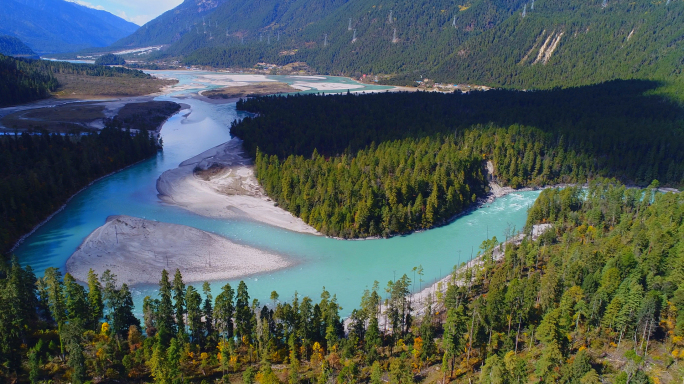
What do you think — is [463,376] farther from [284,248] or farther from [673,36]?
[673,36]

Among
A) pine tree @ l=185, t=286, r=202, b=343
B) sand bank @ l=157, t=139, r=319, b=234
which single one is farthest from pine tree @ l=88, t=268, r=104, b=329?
sand bank @ l=157, t=139, r=319, b=234

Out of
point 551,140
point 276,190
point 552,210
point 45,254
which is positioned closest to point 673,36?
point 551,140

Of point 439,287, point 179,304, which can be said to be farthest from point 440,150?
point 179,304

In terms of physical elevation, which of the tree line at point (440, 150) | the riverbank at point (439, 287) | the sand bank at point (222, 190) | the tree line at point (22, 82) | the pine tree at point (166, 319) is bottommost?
the riverbank at point (439, 287)

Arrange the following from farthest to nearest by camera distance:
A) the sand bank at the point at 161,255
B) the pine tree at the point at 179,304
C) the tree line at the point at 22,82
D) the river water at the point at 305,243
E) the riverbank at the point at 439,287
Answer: the tree line at the point at 22,82, the sand bank at the point at 161,255, the river water at the point at 305,243, the riverbank at the point at 439,287, the pine tree at the point at 179,304

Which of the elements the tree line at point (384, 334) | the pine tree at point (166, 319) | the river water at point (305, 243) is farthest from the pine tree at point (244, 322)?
the river water at point (305, 243)

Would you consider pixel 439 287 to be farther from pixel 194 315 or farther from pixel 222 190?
pixel 222 190

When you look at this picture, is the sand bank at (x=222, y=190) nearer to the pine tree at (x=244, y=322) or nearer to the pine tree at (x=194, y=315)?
the pine tree at (x=244, y=322)

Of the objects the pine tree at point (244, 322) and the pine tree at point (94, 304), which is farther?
the pine tree at point (94, 304)
